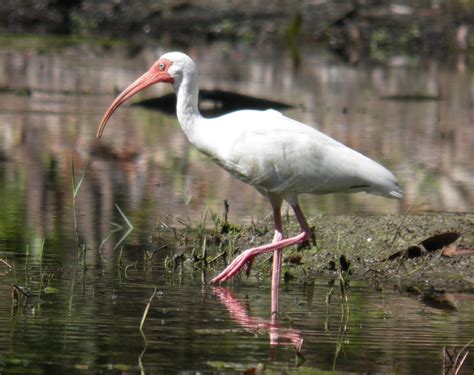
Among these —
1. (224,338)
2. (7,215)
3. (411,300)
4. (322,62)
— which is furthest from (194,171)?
(322,62)

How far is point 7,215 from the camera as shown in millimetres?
10562

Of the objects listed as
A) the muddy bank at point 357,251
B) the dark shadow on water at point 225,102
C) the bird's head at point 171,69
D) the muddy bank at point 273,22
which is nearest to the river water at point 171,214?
the muddy bank at point 357,251

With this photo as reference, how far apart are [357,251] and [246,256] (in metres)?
1.12

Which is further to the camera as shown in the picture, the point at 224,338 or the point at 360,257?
the point at 360,257

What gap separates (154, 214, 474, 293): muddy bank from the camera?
9.09 m

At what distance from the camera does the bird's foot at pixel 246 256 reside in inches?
335

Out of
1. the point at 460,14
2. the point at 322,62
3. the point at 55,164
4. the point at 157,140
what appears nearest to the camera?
the point at 55,164

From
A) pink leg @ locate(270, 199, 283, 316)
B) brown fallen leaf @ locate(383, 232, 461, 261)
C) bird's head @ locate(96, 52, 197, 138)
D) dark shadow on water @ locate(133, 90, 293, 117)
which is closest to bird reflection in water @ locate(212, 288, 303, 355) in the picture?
pink leg @ locate(270, 199, 283, 316)

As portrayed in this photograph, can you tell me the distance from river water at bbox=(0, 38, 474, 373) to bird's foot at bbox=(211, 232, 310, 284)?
0.38ft

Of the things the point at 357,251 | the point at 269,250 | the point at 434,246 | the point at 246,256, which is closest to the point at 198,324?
the point at 246,256

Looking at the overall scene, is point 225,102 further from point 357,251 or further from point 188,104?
point 188,104

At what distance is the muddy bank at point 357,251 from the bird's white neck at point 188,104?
2.46 feet

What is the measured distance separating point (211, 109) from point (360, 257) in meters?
8.87

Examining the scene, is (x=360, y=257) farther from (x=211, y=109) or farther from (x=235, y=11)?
(x=235, y=11)
